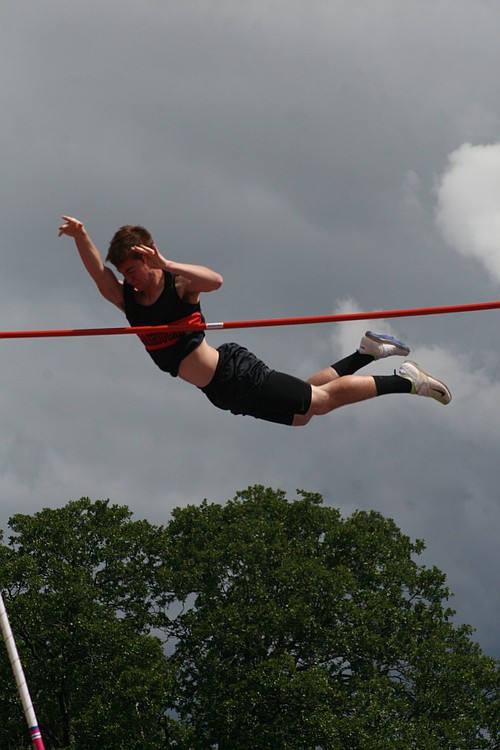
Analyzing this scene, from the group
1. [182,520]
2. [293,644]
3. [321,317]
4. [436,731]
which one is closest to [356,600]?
[293,644]

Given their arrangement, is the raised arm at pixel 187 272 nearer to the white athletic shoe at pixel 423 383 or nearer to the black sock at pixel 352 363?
the black sock at pixel 352 363

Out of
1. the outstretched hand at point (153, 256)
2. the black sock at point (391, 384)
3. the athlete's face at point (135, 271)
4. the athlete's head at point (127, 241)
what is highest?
the athlete's head at point (127, 241)

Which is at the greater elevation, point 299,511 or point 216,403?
point 299,511

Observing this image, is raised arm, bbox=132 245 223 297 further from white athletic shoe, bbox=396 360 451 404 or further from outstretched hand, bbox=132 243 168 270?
white athletic shoe, bbox=396 360 451 404

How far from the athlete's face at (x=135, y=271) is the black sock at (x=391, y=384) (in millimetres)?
2093

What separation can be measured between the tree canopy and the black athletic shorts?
19.1 meters

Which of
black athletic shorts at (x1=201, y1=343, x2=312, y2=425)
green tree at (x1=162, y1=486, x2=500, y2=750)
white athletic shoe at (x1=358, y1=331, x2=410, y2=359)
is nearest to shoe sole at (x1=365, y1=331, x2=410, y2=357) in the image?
white athletic shoe at (x1=358, y1=331, x2=410, y2=359)

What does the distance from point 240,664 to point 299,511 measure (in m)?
5.23

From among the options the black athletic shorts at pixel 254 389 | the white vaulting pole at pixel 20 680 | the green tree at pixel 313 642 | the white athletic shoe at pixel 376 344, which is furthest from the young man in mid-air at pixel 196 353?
the green tree at pixel 313 642

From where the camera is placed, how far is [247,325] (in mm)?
8703

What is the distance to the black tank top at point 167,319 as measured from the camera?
26.5 feet

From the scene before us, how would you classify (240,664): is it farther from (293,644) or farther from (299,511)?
(299,511)

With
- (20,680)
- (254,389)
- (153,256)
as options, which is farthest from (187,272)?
(20,680)

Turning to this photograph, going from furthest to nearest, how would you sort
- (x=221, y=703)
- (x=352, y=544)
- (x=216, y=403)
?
(x=352, y=544)
(x=221, y=703)
(x=216, y=403)
